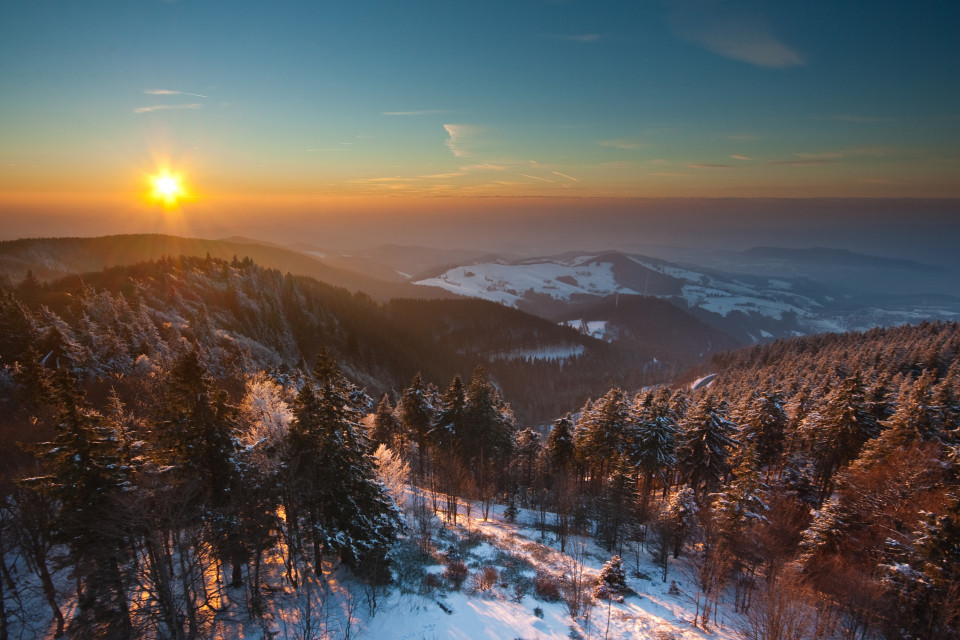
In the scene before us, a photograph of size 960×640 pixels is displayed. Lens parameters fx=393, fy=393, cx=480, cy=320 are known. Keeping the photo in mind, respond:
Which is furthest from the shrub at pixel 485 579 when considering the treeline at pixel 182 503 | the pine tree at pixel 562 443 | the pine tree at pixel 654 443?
the pine tree at pixel 562 443

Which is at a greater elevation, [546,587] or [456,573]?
[456,573]

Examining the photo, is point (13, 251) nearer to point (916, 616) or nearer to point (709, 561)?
point (709, 561)

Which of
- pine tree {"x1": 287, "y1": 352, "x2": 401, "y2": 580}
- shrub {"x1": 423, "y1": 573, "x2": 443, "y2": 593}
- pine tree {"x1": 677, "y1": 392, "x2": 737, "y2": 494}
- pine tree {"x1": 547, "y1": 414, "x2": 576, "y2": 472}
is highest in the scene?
pine tree {"x1": 287, "y1": 352, "x2": 401, "y2": 580}

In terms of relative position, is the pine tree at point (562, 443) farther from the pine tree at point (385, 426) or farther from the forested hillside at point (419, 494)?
the pine tree at point (385, 426)

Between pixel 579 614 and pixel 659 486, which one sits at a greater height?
pixel 579 614

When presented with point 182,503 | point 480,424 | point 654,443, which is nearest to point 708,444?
point 654,443

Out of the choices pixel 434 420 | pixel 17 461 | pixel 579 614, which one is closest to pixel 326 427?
pixel 17 461

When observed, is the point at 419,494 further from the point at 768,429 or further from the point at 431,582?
the point at 768,429

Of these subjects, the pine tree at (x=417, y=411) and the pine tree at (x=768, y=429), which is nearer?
the pine tree at (x=768, y=429)

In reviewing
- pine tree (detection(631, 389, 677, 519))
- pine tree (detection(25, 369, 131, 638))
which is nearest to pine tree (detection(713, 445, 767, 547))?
pine tree (detection(631, 389, 677, 519))

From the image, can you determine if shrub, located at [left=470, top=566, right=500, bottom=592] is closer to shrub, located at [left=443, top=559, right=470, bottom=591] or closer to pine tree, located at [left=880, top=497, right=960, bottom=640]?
shrub, located at [left=443, top=559, right=470, bottom=591]

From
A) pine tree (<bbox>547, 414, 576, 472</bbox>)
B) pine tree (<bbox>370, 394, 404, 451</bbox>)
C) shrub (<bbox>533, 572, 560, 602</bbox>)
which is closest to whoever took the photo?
shrub (<bbox>533, 572, 560, 602</bbox>)
